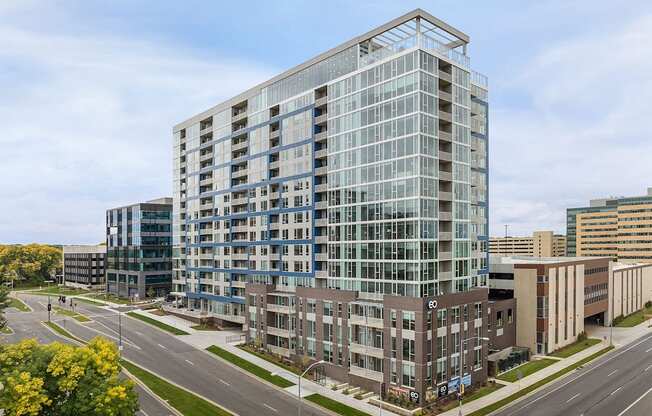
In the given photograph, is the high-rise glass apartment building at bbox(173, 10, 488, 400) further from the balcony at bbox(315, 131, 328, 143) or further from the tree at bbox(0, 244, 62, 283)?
the tree at bbox(0, 244, 62, 283)

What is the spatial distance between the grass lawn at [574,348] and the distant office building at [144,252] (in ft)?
358

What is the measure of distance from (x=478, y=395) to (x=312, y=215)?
36.1 m

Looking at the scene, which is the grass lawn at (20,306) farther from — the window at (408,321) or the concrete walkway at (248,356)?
the window at (408,321)

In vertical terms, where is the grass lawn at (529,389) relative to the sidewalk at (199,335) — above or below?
above

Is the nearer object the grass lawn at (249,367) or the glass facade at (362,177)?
the glass facade at (362,177)

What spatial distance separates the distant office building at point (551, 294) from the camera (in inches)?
3088

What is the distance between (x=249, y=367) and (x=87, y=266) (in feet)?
429

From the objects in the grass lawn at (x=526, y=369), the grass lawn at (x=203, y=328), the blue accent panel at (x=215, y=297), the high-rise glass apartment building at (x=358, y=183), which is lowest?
the grass lawn at (x=203, y=328)

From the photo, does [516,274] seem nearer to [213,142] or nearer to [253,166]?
[253,166]

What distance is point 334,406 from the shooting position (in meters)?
55.0

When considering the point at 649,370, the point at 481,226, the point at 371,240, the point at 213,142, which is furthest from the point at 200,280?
the point at 649,370

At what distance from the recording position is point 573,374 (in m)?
67.8

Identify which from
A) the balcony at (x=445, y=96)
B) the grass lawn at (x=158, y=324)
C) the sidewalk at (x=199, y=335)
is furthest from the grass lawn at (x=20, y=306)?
the balcony at (x=445, y=96)

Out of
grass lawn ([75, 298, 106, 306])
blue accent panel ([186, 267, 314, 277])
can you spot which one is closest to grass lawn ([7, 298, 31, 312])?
grass lawn ([75, 298, 106, 306])
